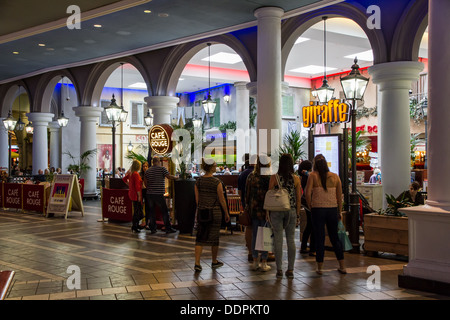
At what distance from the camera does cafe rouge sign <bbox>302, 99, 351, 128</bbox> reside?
916 centimetres

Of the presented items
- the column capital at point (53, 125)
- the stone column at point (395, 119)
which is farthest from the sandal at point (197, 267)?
the column capital at point (53, 125)

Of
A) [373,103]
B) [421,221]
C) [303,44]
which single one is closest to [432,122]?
[421,221]

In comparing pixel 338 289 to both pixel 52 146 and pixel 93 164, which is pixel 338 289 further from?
pixel 52 146

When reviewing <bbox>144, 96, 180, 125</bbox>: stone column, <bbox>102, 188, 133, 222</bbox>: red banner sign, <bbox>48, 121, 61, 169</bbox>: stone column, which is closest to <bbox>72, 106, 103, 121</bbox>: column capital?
<bbox>144, 96, 180, 125</bbox>: stone column

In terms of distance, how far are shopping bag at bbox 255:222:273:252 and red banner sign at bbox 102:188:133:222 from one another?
17.0 feet

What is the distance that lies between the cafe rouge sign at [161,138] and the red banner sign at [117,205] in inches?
51.3

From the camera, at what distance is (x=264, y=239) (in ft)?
17.0

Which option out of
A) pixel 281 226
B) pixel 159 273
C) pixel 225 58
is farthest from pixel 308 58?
pixel 159 273

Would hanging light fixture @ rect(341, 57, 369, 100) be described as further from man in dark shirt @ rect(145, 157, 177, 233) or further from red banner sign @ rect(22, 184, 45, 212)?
red banner sign @ rect(22, 184, 45, 212)

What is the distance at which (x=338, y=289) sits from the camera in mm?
4641

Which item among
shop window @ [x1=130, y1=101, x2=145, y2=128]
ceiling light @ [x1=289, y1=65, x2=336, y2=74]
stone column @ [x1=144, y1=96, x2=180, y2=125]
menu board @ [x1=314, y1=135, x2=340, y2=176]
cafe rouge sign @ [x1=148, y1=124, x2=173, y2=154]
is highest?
ceiling light @ [x1=289, y1=65, x2=336, y2=74]

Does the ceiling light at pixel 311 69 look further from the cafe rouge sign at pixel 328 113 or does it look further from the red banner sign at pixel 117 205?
the red banner sign at pixel 117 205

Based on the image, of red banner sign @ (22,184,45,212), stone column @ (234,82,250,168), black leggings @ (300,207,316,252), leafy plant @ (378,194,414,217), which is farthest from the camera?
stone column @ (234,82,250,168)

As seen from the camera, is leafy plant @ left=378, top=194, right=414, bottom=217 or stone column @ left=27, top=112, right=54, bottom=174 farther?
stone column @ left=27, top=112, right=54, bottom=174
